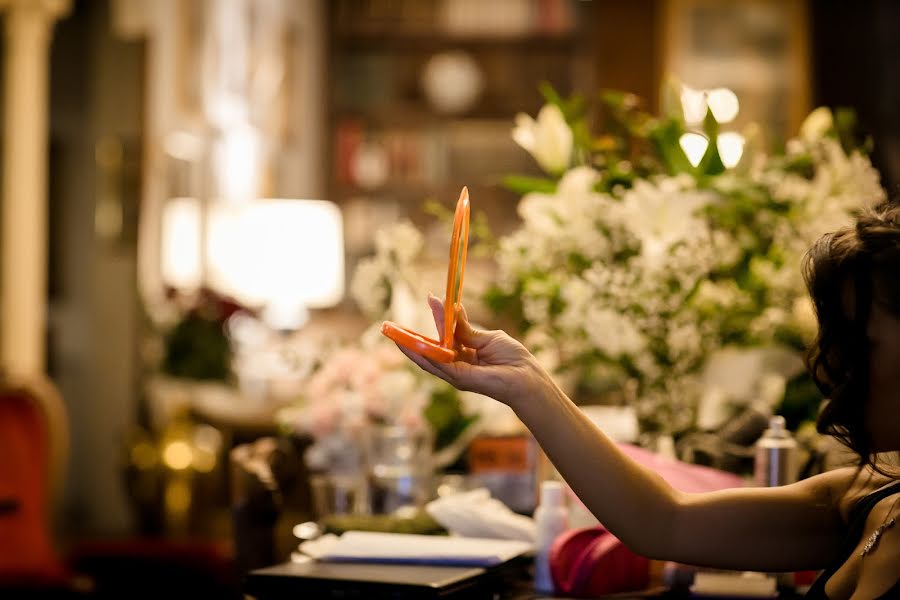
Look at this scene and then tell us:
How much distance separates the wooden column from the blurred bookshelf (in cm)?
232

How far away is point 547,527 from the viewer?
1515mm

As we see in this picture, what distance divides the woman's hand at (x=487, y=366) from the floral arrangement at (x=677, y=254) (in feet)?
2.09

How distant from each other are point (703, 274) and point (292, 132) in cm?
545

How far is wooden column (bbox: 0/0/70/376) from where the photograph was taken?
5.11 meters

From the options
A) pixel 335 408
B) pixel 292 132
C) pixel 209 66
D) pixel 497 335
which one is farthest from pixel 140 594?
pixel 292 132

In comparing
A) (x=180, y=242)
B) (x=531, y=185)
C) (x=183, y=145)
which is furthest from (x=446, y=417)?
(x=183, y=145)

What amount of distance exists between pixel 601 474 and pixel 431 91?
624cm

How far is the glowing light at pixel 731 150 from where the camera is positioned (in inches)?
79.0

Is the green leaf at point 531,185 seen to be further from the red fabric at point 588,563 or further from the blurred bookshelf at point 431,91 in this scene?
the blurred bookshelf at point 431,91

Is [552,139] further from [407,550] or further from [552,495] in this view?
Result: [407,550]

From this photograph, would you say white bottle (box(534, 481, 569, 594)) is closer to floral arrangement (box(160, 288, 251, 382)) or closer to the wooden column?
floral arrangement (box(160, 288, 251, 382))

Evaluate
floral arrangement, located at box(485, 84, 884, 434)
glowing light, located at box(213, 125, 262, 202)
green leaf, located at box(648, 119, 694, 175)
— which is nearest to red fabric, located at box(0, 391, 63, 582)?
floral arrangement, located at box(485, 84, 884, 434)

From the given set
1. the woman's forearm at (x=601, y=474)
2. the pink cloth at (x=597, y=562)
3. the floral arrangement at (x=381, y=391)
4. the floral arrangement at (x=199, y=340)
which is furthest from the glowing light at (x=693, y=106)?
the floral arrangement at (x=199, y=340)

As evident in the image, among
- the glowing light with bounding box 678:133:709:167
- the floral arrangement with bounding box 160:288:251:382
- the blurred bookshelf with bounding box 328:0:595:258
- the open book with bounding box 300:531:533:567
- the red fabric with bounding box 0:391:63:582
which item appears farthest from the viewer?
the blurred bookshelf with bounding box 328:0:595:258
